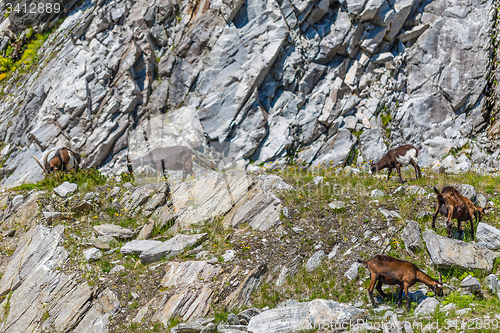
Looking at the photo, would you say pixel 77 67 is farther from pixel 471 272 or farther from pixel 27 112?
pixel 471 272

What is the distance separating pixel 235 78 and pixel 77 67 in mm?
9656

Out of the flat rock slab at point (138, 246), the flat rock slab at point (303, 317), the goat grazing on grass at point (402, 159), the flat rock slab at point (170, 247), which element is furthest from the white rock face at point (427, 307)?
the flat rock slab at point (138, 246)

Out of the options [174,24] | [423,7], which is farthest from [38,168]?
[423,7]

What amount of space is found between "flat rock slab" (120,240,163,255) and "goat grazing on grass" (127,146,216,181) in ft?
22.5

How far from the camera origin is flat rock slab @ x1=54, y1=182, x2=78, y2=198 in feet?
47.9

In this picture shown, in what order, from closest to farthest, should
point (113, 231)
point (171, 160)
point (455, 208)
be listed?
point (455, 208) → point (113, 231) → point (171, 160)

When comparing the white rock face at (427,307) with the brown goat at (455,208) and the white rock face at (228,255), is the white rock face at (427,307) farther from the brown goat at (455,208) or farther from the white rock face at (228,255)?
the white rock face at (228,255)

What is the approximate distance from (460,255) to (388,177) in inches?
245

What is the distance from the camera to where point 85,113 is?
63.1 ft

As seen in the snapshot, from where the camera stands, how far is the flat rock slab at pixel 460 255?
8.31m

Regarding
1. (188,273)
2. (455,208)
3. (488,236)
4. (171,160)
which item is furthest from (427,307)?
(171,160)

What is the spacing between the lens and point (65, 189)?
14.9 metres

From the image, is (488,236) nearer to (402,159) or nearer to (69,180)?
(402,159)

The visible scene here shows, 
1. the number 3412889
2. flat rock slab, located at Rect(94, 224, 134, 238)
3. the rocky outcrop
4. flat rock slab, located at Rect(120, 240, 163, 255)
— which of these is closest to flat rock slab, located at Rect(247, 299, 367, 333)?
the rocky outcrop
